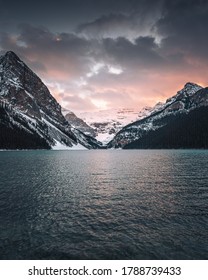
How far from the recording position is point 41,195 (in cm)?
4162

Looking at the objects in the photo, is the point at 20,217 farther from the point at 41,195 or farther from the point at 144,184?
the point at 144,184

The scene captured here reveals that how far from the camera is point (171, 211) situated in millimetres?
31641

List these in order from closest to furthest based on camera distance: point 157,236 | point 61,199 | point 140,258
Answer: point 140,258, point 157,236, point 61,199

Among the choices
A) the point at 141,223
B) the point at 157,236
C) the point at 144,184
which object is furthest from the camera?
the point at 144,184

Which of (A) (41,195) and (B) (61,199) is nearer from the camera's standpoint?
(B) (61,199)
